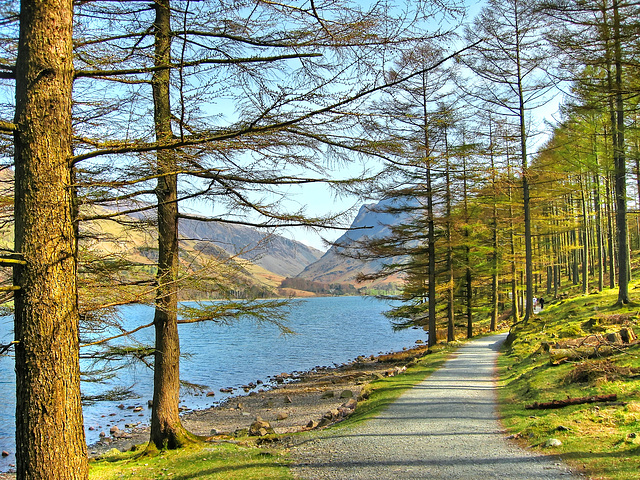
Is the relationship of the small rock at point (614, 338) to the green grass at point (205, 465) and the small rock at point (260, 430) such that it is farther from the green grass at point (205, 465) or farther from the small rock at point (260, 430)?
the small rock at point (260, 430)

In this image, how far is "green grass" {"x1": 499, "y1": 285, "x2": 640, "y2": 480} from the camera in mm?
4768

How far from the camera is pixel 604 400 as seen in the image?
641 centimetres

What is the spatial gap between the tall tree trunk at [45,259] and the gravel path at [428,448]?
3275 millimetres

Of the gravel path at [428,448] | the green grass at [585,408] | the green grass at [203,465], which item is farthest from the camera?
the green grass at [203,465]

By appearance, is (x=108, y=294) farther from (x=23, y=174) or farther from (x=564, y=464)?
(x=564, y=464)

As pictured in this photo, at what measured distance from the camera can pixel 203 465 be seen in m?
6.00

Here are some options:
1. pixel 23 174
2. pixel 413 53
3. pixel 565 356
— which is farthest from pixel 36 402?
pixel 565 356

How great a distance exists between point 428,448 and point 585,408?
8.02ft

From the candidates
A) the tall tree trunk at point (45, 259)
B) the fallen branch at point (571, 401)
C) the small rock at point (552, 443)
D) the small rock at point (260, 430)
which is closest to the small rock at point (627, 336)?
the fallen branch at point (571, 401)

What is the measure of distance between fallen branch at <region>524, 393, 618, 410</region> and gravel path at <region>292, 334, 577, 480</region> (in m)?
0.70

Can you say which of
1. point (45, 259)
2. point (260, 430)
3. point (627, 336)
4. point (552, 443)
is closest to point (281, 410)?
point (260, 430)

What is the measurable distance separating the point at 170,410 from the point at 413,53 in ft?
20.6

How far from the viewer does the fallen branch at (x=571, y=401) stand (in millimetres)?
6398

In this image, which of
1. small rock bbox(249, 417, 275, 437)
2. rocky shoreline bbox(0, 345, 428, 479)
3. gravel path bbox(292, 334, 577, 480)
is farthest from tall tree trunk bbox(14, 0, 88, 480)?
rocky shoreline bbox(0, 345, 428, 479)
